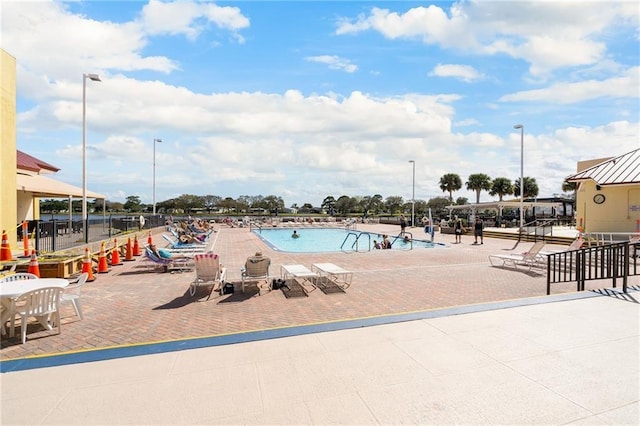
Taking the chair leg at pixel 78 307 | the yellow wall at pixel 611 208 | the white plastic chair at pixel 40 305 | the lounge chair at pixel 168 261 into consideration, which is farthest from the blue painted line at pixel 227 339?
the yellow wall at pixel 611 208

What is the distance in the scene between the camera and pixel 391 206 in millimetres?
84188

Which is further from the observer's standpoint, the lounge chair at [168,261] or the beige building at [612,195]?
the beige building at [612,195]

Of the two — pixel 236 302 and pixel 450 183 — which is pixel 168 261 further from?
pixel 450 183

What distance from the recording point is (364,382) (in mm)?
3877

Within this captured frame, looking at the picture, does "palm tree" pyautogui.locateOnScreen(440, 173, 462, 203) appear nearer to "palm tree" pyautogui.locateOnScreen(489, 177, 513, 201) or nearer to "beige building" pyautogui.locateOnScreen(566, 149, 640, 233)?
"palm tree" pyautogui.locateOnScreen(489, 177, 513, 201)

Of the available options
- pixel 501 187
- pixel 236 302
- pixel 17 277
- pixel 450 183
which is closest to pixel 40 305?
pixel 17 277

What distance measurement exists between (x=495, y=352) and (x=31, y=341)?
665 cm

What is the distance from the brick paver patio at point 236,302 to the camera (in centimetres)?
557

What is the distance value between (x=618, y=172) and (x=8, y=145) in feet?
90.6

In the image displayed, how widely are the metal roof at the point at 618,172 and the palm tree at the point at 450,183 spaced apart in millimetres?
41594

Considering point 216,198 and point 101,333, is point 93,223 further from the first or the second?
point 216,198

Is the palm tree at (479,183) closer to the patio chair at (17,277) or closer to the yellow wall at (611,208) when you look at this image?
the yellow wall at (611,208)

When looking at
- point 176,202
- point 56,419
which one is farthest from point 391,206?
point 56,419

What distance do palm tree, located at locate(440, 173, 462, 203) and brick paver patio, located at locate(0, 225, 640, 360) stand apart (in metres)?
54.1
